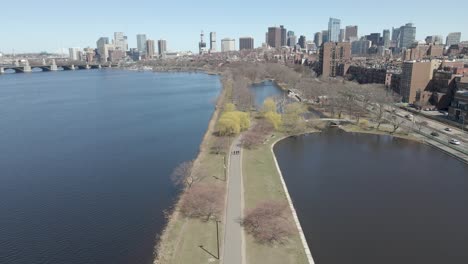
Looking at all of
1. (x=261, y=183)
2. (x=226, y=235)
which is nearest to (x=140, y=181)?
(x=261, y=183)

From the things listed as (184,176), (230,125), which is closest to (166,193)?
(184,176)

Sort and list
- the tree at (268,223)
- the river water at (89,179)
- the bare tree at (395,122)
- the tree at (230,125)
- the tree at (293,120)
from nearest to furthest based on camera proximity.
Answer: the tree at (268,223) → the river water at (89,179) → the tree at (230,125) → the bare tree at (395,122) → the tree at (293,120)

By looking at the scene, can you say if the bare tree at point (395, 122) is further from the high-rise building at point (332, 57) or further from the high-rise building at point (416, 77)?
the high-rise building at point (332, 57)

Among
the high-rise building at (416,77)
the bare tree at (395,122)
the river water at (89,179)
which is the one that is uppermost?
the high-rise building at (416,77)

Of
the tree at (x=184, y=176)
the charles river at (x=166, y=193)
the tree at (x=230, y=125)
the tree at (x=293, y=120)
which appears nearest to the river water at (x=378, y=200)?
the charles river at (x=166, y=193)

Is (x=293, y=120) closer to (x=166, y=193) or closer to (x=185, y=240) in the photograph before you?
(x=166, y=193)

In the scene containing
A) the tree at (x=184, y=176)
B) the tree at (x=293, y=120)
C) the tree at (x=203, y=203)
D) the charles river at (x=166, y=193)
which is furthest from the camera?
the tree at (x=293, y=120)

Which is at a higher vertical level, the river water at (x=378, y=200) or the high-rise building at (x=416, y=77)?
the high-rise building at (x=416, y=77)

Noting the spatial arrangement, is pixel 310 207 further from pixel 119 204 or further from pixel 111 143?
pixel 111 143
